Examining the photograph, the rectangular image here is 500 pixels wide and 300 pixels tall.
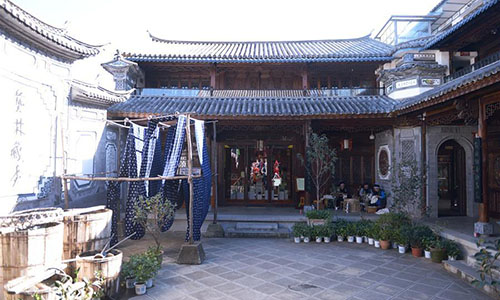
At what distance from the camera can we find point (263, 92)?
11.5 meters

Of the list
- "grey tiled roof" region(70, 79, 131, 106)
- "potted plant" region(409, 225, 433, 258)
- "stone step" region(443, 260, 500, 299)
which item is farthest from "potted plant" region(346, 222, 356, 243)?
"grey tiled roof" region(70, 79, 131, 106)

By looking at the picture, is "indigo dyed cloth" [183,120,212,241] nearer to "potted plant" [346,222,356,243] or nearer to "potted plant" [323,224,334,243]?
"potted plant" [323,224,334,243]

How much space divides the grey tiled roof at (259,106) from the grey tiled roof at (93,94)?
18.5 inches

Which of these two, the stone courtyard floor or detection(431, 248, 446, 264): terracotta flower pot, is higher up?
detection(431, 248, 446, 264): terracotta flower pot

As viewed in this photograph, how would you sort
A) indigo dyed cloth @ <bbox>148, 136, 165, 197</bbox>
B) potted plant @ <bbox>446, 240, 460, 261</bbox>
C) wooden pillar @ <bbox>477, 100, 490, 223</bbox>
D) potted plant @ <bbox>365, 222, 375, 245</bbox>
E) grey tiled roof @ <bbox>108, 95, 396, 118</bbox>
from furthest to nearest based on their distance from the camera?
1. grey tiled roof @ <bbox>108, 95, 396, 118</bbox>
2. potted plant @ <bbox>365, 222, 375, 245</bbox>
3. indigo dyed cloth @ <bbox>148, 136, 165, 197</bbox>
4. wooden pillar @ <bbox>477, 100, 490, 223</bbox>
5. potted plant @ <bbox>446, 240, 460, 261</bbox>

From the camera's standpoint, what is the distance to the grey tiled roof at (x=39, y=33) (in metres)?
5.27

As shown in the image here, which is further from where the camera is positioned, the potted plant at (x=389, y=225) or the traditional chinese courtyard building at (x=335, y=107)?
the traditional chinese courtyard building at (x=335, y=107)

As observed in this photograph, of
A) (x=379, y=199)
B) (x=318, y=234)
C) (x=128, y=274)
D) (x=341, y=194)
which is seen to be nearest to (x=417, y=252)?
(x=318, y=234)

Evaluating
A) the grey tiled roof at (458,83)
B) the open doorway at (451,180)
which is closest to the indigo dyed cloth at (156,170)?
the grey tiled roof at (458,83)

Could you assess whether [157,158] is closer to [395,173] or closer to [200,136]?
[200,136]

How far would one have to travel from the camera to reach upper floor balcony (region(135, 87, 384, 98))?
11.3 meters

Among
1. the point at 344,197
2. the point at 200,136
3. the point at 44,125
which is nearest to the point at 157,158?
the point at 200,136

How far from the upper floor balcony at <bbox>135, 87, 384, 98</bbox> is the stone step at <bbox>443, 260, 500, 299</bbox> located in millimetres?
6961

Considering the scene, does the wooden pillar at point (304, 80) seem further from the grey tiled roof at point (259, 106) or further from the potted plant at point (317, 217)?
the potted plant at point (317, 217)
